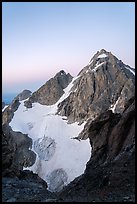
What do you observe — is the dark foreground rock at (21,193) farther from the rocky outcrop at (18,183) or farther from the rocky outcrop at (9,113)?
the rocky outcrop at (9,113)

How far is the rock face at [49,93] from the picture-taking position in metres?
173

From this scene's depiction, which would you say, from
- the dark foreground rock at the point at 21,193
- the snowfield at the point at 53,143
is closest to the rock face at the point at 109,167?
the dark foreground rock at the point at 21,193

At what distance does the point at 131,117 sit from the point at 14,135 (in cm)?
10643

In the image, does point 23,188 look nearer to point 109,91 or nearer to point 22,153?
point 22,153

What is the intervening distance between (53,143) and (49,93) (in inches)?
1893

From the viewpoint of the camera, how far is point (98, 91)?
15238 cm

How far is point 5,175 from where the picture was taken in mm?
28750

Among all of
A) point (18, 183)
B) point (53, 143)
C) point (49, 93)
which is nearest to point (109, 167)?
point (18, 183)

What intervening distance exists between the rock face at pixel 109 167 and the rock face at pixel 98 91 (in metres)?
108

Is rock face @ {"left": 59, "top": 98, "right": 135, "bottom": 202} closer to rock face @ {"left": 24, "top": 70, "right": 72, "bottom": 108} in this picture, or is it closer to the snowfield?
the snowfield

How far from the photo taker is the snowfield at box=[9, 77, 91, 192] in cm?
10244

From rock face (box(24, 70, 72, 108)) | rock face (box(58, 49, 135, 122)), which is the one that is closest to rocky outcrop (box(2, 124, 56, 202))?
rock face (box(58, 49, 135, 122))

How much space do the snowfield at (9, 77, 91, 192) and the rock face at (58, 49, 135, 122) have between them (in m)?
5.84

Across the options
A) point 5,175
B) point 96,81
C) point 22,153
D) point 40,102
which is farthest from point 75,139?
point 5,175
